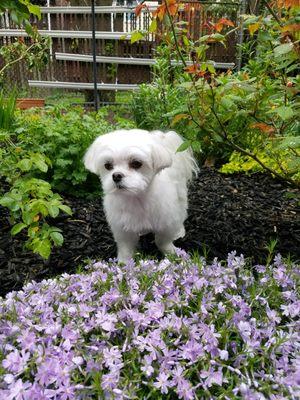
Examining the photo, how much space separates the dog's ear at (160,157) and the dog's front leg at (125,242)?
0.54 m

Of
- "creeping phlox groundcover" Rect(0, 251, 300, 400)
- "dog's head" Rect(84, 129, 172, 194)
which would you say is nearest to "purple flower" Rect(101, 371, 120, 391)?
"creeping phlox groundcover" Rect(0, 251, 300, 400)

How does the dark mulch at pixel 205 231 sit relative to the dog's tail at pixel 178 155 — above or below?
below

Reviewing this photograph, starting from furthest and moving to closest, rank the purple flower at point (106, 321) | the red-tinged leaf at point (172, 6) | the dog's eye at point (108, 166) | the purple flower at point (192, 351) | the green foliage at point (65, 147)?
the green foliage at point (65, 147) → the dog's eye at point (108, 166) → the red-tinged leaf at point (172, 6) → the purple flower at point (106, 321) → the purple flower at point (192, 351)

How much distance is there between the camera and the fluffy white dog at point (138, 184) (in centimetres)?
251

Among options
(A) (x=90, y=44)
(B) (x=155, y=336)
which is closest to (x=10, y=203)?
(B) (x=155, y=336)

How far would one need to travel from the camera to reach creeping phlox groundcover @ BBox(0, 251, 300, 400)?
3.76ft

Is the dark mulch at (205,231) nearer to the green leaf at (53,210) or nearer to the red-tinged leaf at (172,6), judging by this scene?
the green leaf at (53,210)

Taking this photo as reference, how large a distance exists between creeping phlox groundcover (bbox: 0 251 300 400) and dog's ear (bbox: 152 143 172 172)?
0.98 meters

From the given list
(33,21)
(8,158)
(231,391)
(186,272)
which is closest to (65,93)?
(33,21)

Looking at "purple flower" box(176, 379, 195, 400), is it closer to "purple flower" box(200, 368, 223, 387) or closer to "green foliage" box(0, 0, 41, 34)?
"purple flower" box(200, 368, 223, 387)

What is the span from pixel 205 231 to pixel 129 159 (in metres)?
1.01

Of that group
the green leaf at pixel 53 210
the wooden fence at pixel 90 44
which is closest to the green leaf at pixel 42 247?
the green leaf at pixel 53 210

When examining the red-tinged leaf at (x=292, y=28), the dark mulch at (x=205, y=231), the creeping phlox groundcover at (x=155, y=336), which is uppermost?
the red-tinged leaf at (x=292, y=28)

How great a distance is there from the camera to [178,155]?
317 cm
